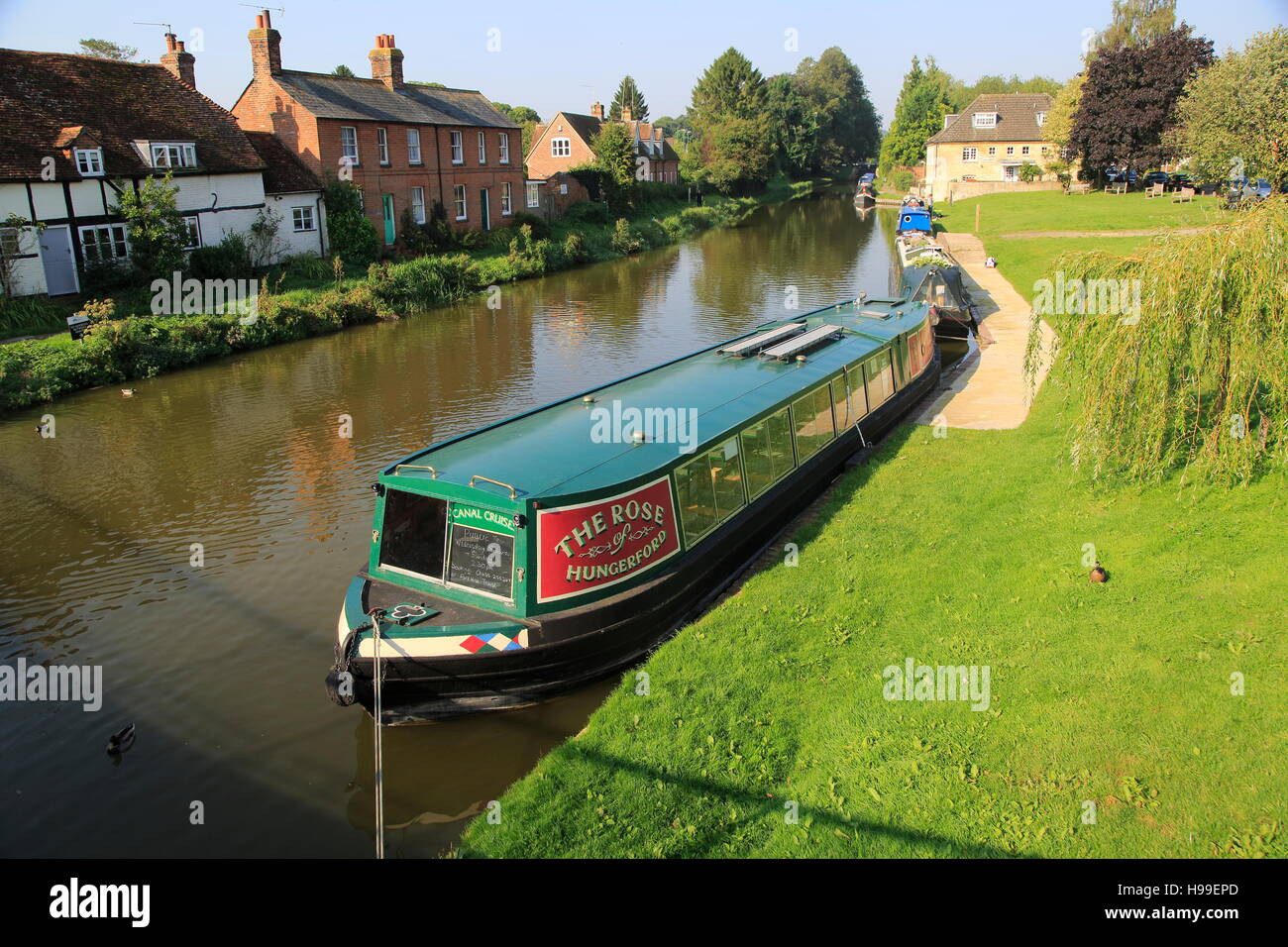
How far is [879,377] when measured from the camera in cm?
1518

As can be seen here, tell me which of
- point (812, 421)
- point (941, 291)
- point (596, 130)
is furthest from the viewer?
point (596, 130)

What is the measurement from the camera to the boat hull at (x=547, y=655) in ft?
26.5

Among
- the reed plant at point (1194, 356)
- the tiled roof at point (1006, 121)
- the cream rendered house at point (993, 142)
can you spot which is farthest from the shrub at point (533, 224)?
the tiled roof at point (1006, 121)

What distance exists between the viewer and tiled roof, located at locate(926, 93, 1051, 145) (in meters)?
66.2

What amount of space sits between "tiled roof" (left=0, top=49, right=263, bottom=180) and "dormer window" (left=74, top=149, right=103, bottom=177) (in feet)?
0.77

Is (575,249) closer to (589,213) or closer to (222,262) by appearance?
(589,213)

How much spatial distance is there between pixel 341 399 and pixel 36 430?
229 inches

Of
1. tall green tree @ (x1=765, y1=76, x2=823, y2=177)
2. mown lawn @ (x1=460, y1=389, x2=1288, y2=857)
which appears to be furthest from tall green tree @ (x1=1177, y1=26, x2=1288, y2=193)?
tall green tree @ (x1=765, y1=76, x2=823, y2=177)

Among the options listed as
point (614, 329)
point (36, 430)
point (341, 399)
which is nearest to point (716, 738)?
point (341, 399)

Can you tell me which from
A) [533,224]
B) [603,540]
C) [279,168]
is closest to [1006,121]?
[533,224]

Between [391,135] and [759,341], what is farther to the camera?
[391,135]

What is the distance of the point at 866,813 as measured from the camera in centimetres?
611

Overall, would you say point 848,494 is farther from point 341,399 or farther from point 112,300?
point 112,300

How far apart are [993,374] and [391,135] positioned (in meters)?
25.6
